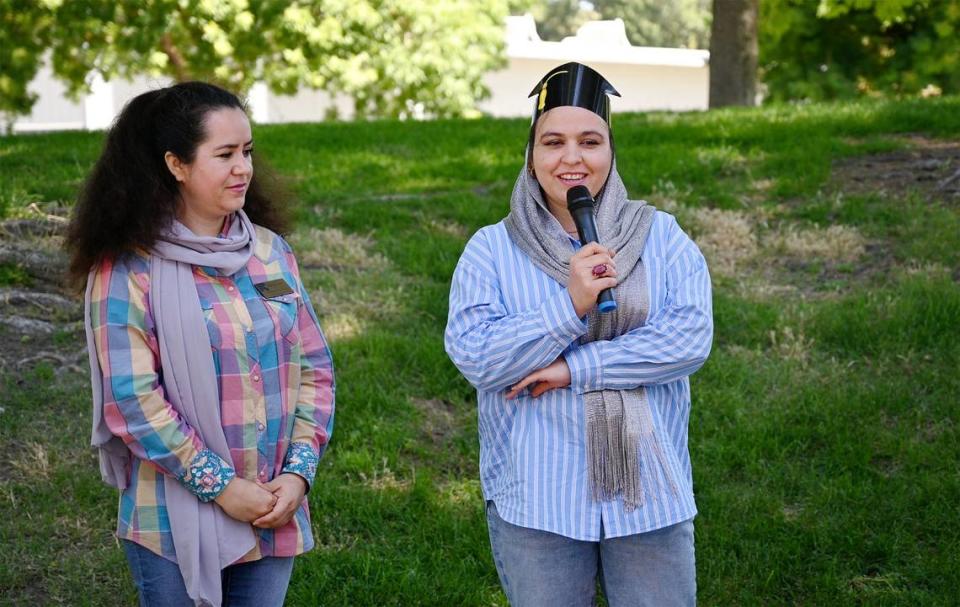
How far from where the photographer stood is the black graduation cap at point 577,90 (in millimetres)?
3049

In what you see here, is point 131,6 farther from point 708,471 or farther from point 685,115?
point 708,471

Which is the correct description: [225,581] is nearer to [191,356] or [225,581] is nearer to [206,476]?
[206,476]

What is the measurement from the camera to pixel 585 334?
3014mm

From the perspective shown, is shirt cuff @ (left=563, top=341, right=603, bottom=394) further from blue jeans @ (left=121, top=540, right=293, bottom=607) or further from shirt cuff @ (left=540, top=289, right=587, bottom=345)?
blue jeans @ (left=121, top=540, right=293, bottom=607)

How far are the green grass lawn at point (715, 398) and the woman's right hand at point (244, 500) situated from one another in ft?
3.42

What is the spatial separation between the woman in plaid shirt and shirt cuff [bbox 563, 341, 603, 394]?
0.74 meters

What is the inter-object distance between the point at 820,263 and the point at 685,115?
15.7 feet

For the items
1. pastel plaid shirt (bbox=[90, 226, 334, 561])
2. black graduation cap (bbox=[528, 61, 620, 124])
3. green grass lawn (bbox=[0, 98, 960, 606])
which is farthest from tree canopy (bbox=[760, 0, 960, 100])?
pastel plaid shirt (bbox=[90, 226, 334, 561])

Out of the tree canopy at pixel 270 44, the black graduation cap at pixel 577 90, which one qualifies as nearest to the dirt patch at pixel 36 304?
the black graduation cap at pixel 577 90

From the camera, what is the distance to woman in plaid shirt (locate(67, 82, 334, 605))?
2896 mm

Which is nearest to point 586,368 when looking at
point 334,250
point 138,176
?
point 138,176

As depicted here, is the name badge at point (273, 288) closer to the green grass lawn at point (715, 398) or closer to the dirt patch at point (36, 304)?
the green grass lawn at point (715, 398)

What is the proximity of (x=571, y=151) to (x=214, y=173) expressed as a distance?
90 cm

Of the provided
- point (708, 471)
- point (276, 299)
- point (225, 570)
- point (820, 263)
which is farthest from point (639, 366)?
point (820, 263)
